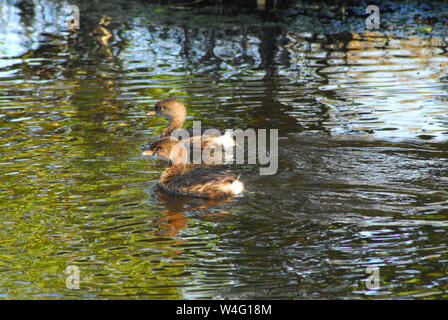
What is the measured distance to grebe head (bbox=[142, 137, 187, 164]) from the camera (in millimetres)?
7769

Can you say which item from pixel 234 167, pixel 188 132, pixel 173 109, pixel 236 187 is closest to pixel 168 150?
pixel 188 132

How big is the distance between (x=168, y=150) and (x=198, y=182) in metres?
1.33

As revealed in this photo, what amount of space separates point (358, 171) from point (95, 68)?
6.70 m

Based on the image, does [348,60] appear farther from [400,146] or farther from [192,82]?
[400,146]

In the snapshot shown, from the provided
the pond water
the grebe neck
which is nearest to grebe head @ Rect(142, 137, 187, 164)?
the pond water

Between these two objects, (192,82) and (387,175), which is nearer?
(387,175)

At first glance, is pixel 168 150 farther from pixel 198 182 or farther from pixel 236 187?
pixel 236 187

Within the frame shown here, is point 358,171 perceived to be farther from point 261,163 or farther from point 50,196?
point 50,196

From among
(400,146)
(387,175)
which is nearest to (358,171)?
(387,175)

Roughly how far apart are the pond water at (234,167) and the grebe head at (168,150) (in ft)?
0.53
